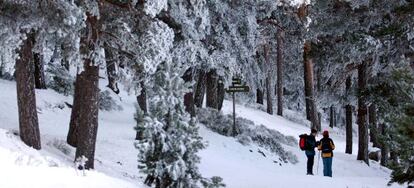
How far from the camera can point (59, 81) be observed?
66.7 feet

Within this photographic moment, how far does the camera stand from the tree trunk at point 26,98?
10.8 meters

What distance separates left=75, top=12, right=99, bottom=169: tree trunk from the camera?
1098cm

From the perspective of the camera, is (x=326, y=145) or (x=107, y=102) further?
(x=107, y=102)

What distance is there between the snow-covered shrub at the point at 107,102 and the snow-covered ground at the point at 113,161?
0.33 metres

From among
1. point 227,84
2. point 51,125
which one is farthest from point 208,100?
point 51,125

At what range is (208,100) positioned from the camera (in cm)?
2512

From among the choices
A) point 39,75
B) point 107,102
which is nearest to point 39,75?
point 39,75

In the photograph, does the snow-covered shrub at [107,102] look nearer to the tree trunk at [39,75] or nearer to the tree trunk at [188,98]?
the tree trunk at [39,75]

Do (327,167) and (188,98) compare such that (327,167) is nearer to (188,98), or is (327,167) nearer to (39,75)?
(188,98)

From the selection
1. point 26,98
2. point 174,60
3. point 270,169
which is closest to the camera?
point 174,60

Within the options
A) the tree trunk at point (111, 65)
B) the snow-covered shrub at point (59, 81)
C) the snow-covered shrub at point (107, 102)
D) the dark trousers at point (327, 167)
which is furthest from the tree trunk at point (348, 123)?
the snow-covered shrub at point (59, 81)

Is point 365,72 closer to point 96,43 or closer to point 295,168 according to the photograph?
point 295,168

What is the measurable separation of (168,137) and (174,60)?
2967 mm

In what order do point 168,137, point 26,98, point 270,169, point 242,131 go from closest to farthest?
point 168,137 → point 26,98 → point 270,169 → point 242,131
